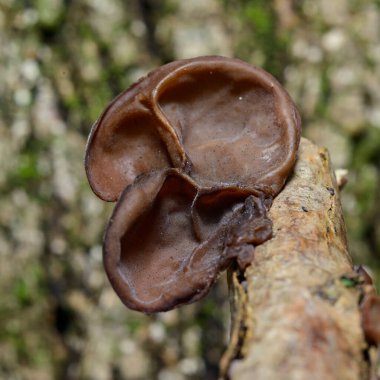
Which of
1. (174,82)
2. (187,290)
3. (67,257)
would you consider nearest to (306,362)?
(187,290)

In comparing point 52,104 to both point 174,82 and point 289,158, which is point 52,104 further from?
point 289,158

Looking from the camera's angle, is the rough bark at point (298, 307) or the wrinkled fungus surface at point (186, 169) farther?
the wrinkled fungus surface at point (186, 169)

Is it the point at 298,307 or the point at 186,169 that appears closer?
the point at 298,307

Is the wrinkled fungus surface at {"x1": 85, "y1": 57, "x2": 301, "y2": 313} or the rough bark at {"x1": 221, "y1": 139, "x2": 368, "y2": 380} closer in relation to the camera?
the rough bark at {"x1": 221, "y1": 139, "x2": 368, "y2": 380}
